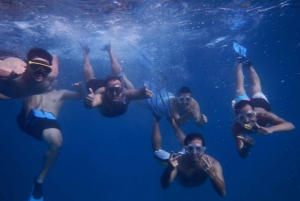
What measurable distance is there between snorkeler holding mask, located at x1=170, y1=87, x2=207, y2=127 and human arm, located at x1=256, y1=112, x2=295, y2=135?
2.66m

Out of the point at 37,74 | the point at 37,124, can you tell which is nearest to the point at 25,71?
the point at 37,74

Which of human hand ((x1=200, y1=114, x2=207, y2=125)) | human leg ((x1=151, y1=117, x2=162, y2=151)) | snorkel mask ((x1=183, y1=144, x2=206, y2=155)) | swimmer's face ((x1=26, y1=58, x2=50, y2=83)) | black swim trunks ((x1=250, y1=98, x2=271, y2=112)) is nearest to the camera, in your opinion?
swimmer's face ((x1=26, y1=58, x2=50, y2=83))

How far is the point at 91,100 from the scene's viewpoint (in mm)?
6633

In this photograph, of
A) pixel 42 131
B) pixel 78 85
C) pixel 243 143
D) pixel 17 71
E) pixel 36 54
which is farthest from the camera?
pixel 42 131

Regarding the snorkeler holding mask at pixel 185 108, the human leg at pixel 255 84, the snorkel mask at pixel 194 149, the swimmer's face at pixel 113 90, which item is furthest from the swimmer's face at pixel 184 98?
the snorkel mask at pixel 194 149

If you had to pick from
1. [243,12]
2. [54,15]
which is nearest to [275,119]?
[243,12]

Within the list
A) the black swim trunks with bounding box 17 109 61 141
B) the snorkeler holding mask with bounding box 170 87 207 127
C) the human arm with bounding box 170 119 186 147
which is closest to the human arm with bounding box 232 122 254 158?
the snorkeler holding mask with bounding box 170 87 207 127

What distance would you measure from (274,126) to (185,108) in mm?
5050

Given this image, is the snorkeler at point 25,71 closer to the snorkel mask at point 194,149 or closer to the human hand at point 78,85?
the human hand at point 78,85

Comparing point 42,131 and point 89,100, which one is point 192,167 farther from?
point 42,131

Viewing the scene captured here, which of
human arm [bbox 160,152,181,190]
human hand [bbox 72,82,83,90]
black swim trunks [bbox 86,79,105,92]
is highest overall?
black swim trunks [bbox 86,79,105,92]

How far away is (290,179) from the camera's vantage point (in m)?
42.8

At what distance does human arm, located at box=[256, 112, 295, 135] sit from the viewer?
22.3 ft

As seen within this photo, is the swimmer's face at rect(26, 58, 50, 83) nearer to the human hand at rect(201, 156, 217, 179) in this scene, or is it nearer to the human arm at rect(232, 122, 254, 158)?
the human hand at rect(201, 156, 217, 179)
